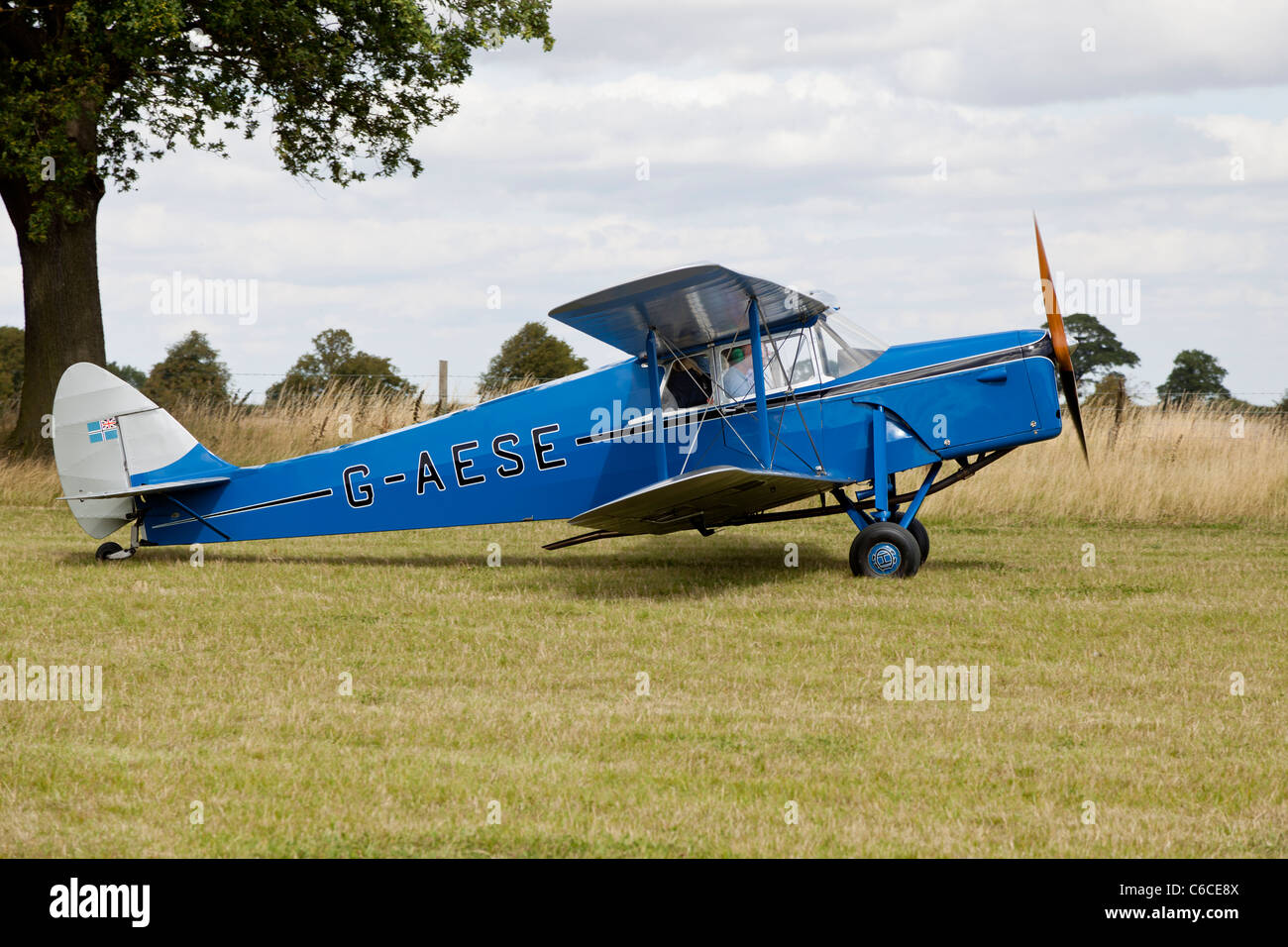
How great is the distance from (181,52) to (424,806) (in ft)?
49.7

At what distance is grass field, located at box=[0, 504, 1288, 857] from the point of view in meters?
3.99

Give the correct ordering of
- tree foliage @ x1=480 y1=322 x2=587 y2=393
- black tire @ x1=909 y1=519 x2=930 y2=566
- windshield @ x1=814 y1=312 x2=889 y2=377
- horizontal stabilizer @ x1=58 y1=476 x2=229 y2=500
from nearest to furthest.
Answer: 1. windshield @ x1=814 y1=312 x2=889 y2=377
2. horizontal stabilizer @ x1=58 y1=476 x2=229 y2=500
3. black tire @ x1=909 y1=519 x2=930 y2=566
4. tree foliage @ x1=480 y1=322 x2=587 y2=393

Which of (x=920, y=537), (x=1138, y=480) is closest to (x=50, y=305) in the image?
(x=920, y=537)

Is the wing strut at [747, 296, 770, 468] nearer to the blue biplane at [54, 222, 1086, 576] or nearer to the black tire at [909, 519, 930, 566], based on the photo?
the blue biplane at [54, 222, 1086, 576]

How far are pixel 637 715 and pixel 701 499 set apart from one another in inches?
140

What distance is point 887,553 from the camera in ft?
30.9

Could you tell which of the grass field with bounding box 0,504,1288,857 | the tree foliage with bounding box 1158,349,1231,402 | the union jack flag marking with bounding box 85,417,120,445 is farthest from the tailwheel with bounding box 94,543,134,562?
the tree foliage with bounding box 1158,349,1231,402

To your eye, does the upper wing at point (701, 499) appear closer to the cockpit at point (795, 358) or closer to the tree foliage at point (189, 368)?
the cockpit at point (795, 358)

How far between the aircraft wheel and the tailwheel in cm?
628

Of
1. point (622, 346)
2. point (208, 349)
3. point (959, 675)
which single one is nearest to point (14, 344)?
point (208, 349)

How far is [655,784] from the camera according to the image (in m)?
4.43

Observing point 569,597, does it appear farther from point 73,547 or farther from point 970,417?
point 73,547

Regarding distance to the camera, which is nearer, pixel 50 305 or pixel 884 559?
pixel 884 559

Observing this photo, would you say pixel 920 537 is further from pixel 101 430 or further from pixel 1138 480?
pixel 101 430
